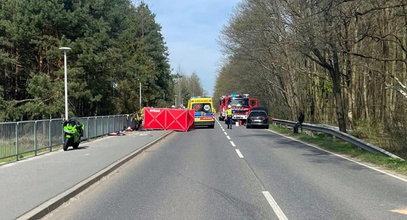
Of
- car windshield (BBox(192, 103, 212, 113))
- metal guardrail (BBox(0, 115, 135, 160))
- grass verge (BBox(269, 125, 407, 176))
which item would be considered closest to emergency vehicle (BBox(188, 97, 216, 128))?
car windshield (BBox(192, 103, 212, 113))

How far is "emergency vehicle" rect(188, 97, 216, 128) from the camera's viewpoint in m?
43.6

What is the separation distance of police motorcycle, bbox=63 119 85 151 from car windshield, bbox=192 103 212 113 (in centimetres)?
2415

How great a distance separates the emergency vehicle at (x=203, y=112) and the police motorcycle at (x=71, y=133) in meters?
23.8

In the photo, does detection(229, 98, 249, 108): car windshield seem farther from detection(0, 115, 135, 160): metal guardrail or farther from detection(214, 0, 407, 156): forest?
detection(0, 115, 135, 160): metal guardrail

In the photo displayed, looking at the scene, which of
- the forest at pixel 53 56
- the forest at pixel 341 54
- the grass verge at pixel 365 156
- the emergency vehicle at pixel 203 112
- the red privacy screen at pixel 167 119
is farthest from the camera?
the emergency vehicle at pixel 203 112

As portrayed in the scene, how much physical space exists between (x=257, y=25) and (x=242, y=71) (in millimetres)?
26587

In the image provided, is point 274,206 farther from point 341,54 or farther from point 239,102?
point 239,102

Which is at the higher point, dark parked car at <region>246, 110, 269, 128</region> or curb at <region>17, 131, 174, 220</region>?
dark parked car at <region>246, 110, 269, 128</region>

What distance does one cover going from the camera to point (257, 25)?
1442 inches

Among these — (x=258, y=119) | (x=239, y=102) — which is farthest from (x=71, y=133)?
(x=239, y=102)

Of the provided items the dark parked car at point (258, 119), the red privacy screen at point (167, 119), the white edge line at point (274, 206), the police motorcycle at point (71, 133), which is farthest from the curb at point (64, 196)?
the dark parked car at point (258, 119)

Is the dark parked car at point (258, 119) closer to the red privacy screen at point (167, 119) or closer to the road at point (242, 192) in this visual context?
the red privacy screen at point (167, 119)

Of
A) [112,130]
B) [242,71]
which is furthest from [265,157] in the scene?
[242,71]

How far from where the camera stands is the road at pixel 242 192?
26.1 ft
